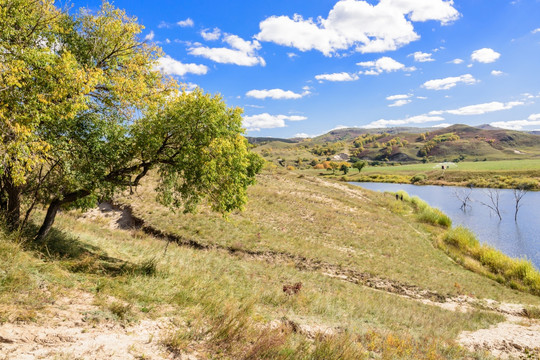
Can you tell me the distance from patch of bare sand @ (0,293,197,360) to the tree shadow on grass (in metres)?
2.92

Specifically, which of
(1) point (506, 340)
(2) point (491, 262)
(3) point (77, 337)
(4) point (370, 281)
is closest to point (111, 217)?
(3) point (77, 337)

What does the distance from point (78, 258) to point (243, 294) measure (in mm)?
6958

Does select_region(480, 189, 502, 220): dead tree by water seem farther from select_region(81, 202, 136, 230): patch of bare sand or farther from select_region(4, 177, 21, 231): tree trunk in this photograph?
select_region(4, 177, 21, 231): tree trunk

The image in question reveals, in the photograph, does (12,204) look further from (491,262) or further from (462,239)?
(462,239)

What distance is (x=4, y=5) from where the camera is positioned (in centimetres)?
941

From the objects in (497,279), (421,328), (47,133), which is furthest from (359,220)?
(47,133)

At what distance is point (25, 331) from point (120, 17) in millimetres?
12767

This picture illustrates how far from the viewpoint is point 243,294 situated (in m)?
12.2

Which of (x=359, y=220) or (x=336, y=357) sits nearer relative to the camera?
(x=336, y=357)

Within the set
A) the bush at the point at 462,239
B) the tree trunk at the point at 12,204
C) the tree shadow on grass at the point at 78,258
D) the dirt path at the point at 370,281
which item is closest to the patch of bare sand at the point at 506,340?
the dirt path at the point at 370,281

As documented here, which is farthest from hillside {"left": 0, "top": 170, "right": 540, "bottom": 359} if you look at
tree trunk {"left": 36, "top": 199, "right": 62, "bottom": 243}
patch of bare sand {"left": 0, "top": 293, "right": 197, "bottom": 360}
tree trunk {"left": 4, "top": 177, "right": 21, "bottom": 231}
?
tree trunk {"left": 4, "top": 177, "right": 21, "bottom": 231}

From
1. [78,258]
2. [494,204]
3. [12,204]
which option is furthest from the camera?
[494,204]

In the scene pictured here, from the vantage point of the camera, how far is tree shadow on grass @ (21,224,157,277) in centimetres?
986

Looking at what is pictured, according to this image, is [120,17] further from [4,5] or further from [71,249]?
[71,249]
